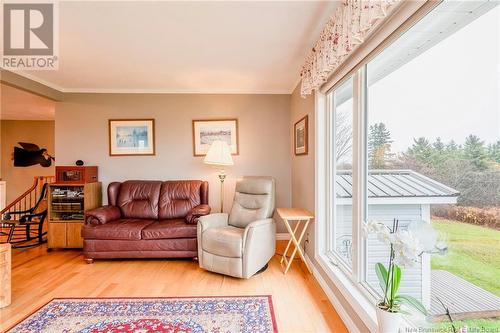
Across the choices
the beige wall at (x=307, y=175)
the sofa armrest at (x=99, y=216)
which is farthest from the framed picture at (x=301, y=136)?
the sofa armrest at (x=99, y=216)

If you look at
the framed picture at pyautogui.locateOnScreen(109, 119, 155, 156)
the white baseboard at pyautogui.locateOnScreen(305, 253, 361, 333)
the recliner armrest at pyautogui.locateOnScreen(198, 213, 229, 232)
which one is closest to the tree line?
the white baseboard at pyautogui.locateOnScreen(305, 253, 361, 333)

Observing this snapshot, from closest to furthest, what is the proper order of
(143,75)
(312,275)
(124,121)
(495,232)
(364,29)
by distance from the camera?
(495,232) → (364,29) → (312,275) → (143,75) → (124,121)

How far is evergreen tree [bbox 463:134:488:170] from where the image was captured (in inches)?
40.9

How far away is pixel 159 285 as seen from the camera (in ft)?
8.71

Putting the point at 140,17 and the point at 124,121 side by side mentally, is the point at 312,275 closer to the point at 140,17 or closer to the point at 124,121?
the point at 140,17

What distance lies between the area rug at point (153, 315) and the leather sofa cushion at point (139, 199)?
4.87ft

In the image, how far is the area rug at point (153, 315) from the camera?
1953 mm

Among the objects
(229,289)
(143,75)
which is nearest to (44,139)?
(143,75)

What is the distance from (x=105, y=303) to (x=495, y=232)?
9.08ft

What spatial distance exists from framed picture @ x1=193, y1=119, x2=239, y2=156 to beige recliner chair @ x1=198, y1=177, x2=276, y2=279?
105 cm

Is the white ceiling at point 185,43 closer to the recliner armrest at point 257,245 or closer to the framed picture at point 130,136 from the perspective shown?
the framed picture at point 130,136

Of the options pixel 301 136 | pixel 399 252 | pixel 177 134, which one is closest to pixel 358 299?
pixel 399 252

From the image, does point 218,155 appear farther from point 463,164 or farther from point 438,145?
point 463,164

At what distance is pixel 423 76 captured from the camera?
1.36 meters
